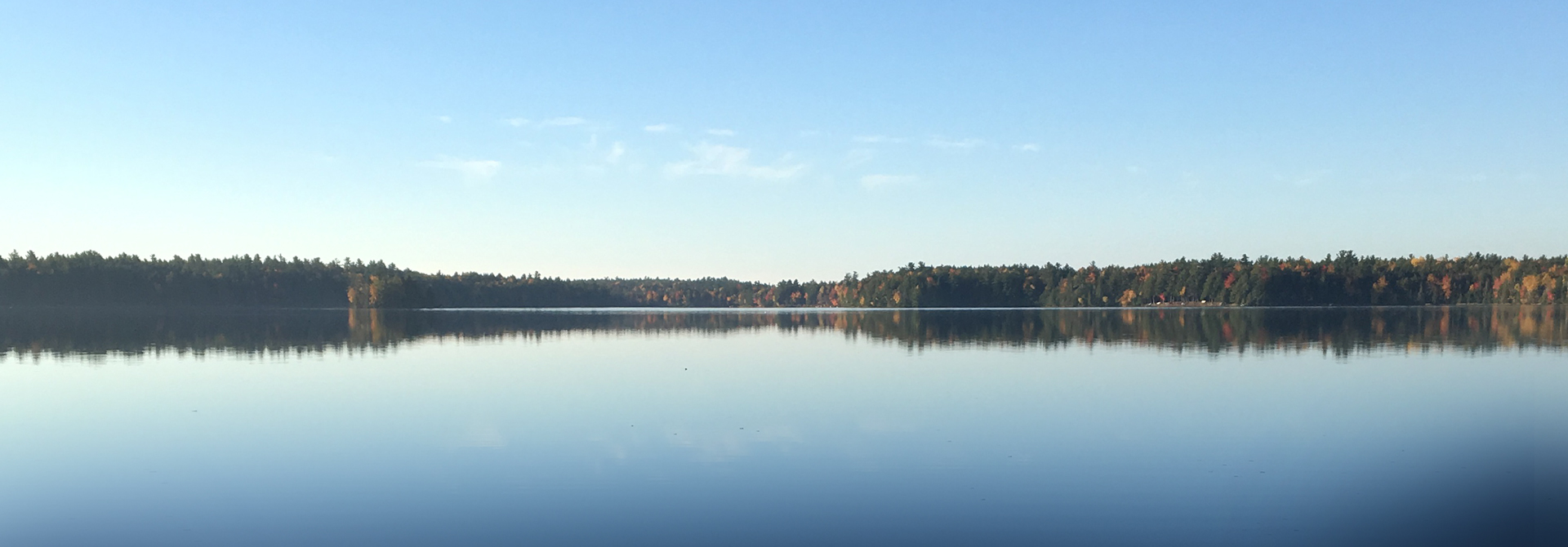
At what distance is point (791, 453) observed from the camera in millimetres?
15789

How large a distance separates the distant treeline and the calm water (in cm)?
13635

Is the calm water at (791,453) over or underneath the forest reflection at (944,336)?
underneath

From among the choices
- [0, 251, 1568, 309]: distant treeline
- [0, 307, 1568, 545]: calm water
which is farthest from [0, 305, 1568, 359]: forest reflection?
[0, 251, 1568, 309]: distant treeline

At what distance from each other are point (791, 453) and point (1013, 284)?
581ft

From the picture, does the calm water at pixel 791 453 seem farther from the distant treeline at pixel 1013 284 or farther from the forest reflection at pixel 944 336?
the distant treeline at pixel 1013 284

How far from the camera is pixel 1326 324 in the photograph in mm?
64500

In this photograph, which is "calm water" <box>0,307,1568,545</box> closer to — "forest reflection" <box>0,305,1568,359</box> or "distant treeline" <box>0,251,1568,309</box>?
"forest reflection" <box>0,305,1568,359</box>

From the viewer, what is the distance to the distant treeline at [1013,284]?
151750 millimetres

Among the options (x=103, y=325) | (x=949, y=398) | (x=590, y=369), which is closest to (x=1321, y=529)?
(x=949, y=398)

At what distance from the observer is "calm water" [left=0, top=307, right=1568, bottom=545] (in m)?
11.5

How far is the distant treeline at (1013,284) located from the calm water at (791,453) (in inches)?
5368

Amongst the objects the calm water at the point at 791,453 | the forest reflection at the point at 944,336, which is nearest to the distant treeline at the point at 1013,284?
the forest reflection at the point at 944,336

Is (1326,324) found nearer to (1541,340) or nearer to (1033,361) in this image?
(1541,340)

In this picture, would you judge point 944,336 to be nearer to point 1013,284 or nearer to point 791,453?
point 791,453
